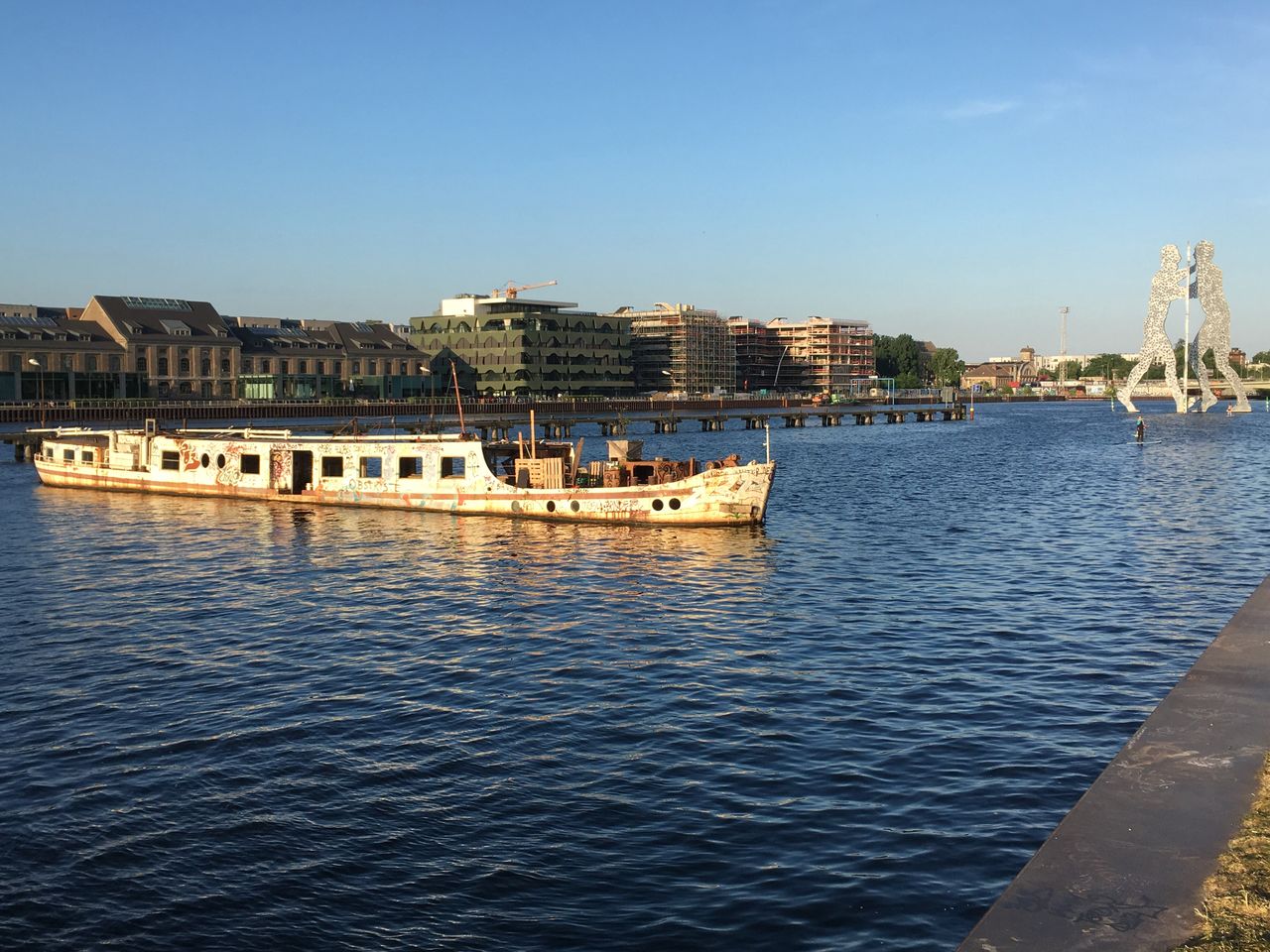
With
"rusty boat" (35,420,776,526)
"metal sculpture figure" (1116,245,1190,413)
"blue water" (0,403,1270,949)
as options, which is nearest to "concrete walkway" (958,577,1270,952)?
"blue water" (0,403,1270,949)

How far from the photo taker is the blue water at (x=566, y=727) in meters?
15.2

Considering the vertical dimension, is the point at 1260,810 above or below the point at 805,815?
above

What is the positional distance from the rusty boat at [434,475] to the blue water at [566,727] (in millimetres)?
4323

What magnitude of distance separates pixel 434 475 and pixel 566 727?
38.5 meters

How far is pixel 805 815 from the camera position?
1809 cm

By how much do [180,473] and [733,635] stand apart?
5078 centimetres

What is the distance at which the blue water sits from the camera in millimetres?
15250

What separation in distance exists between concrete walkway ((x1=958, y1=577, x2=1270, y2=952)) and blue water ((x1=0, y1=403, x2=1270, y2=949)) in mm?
2648

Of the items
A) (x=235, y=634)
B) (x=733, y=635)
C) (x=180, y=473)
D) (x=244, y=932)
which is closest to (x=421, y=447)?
(x=180, y=473)

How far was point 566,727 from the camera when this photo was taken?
23.2 m

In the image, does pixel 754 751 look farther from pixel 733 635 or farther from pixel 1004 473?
pixel 1004 473

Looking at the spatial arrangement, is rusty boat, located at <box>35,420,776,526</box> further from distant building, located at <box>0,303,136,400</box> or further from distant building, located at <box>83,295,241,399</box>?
distant building, located at <box>83,295,241,399</box>

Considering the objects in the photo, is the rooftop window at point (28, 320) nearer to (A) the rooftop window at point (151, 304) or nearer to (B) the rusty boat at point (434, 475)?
(A) the rooftop window at point (151, 304)

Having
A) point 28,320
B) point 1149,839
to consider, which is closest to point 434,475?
point 1149,839
